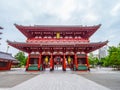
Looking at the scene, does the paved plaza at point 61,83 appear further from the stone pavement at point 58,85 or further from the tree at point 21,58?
the tree at point 21,58

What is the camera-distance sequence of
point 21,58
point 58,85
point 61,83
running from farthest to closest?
1. point 21,58
2. point 61,83
3. point 58,85

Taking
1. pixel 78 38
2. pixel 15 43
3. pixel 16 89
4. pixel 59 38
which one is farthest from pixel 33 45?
pixel 16 89

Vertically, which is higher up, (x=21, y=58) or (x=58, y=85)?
(x=21, y=58)

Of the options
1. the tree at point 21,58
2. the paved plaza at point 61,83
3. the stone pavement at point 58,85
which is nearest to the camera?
the stone pavement at point 58,85

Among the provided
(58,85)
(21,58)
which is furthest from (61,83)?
(21,58)

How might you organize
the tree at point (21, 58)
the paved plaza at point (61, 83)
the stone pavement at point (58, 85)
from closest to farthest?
the stone pavement at point (58, 85)
the paved plaza at point (61, 83)
the tree at point (21, 58)

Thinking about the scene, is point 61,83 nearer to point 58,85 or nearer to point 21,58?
point 58,85

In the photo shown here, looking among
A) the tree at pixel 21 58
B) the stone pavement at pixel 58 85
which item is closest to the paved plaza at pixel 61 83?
the stone pavement at pixel 58 85

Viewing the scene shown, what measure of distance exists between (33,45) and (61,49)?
6.25 meters

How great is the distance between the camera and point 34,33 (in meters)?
31.7

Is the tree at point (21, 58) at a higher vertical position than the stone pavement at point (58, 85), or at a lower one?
higher

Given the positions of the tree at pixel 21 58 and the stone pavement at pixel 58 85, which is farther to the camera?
the tree at pixel 21 58

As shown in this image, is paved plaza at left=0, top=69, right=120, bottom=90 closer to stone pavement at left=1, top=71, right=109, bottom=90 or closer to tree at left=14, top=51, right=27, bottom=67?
stone pavement at left=1, top=71, right=109, bottom=90

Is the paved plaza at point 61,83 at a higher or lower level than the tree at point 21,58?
lower
